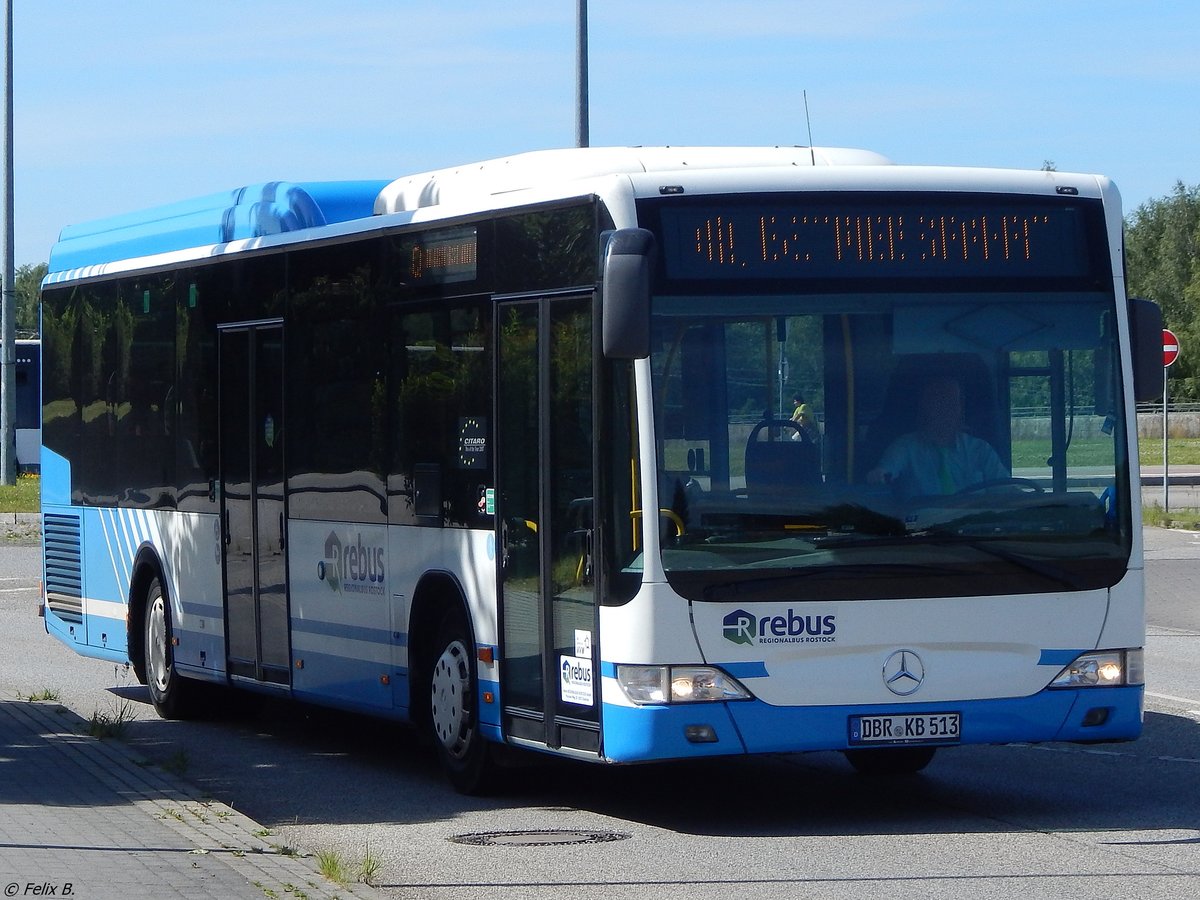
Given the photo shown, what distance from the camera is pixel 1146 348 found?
991cm

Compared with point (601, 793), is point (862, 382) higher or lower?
higher

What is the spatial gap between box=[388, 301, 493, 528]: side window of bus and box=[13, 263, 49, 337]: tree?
12951 centimetres

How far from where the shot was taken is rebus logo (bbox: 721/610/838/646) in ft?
30.2

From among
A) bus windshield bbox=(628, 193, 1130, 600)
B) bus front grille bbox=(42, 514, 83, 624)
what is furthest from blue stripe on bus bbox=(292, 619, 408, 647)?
bus front grille bbox=(42, 514, 83, 624)

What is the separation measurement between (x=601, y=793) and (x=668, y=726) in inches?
79.7

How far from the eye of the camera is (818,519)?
9359 mm

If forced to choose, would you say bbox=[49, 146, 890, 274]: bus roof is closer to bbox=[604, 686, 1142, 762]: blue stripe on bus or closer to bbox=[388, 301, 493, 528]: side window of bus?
bbox=[388, 301, 493, 528]: side window of bus

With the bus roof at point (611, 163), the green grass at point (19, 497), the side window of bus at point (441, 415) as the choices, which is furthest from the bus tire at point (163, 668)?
the green grass at point (19, 497)

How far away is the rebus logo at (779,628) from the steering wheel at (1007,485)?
2.84ft

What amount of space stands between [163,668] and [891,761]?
5.90 m

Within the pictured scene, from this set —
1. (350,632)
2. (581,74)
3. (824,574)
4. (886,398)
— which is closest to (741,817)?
(824,574)

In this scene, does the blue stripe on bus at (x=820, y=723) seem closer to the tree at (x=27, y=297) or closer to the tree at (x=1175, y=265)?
the tree at (x=1175, y=265)

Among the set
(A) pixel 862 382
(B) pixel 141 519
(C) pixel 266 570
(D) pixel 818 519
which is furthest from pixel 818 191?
(B) pixel 141 519

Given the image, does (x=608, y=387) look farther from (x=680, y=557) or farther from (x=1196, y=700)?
(x=1196, y=700)
